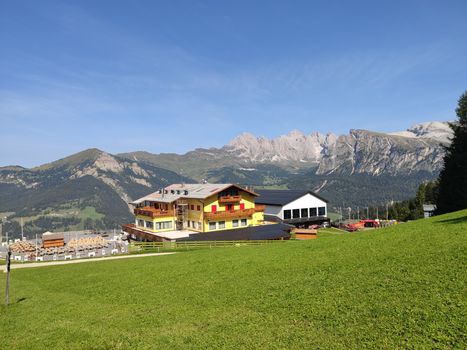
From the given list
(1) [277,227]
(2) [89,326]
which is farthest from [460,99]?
(2) [89,326]

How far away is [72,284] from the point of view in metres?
27.3

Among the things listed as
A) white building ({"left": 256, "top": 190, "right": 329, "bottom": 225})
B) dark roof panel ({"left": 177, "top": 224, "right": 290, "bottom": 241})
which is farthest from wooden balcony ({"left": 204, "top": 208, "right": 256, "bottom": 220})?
white building ({"left": 256, "top": 190, "right": 329, "bottom": 225})

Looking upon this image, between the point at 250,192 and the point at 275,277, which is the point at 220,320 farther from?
the point at 250,192

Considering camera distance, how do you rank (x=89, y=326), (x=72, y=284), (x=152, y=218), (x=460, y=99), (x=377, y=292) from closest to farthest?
(x=377, y=292)
(x=89, y=326)
(x=72, y=284)
(x=460, y=99)
(x=152, y=218)

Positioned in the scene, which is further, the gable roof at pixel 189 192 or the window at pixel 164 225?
the window at pixel 164 225

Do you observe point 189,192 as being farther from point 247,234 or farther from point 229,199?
point 247,234

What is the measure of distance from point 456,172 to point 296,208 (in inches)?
1564

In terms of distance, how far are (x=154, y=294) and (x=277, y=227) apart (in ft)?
168

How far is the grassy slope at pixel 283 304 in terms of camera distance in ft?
38.3

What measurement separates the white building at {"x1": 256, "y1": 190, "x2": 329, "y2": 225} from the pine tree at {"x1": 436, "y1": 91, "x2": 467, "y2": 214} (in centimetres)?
3466

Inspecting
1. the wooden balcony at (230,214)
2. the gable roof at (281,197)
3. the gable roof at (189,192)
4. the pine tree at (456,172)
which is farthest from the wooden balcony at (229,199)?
the pine tree at (456,172)

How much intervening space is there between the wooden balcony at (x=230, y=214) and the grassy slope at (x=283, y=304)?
44.7 meters

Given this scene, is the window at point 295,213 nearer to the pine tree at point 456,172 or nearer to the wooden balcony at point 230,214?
the wooden balcony at point 230,214

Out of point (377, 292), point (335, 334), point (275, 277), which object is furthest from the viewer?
point (275, 277)
